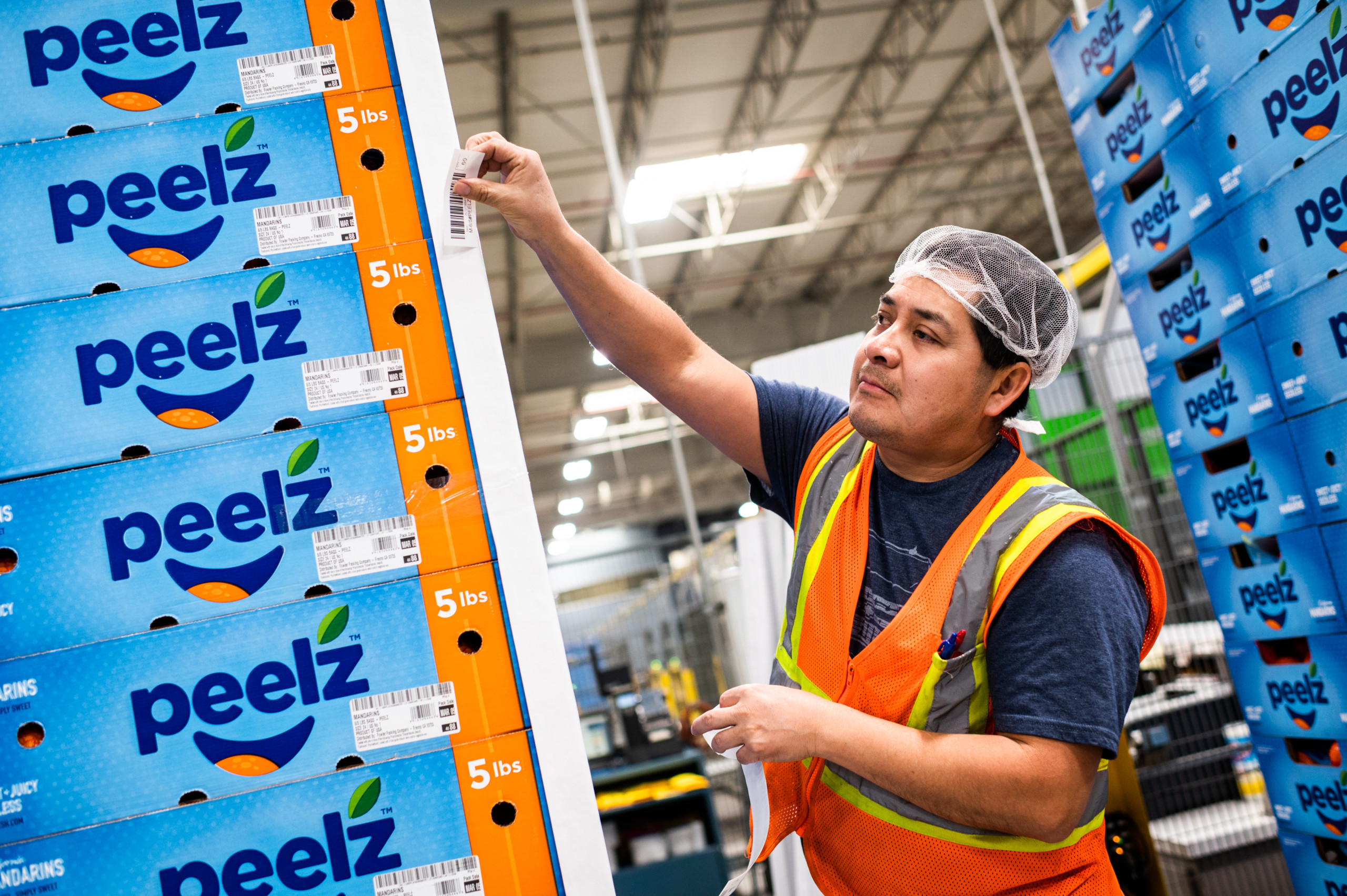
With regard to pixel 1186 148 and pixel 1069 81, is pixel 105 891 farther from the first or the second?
pixel 1069 81

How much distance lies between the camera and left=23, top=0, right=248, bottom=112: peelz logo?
128 centimetres

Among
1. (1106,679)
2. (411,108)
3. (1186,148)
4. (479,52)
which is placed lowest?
(1106,679)

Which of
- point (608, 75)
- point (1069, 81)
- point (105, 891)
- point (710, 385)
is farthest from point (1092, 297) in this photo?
point (105, 891)

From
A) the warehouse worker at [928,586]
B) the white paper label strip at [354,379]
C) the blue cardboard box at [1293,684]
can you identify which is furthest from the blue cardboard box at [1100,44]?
the white paper label strip at [354,379]

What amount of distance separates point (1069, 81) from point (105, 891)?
3.90 meters

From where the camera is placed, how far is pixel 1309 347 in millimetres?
2604

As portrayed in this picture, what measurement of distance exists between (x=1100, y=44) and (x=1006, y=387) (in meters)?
2.29

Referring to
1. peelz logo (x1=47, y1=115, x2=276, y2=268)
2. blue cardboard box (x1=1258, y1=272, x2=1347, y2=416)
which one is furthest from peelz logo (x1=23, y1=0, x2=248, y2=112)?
blue cardboard box (x1=1258, y1=272, x2=1347, y2=416)

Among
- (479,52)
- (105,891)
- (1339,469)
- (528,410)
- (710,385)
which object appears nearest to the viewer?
(105,891)

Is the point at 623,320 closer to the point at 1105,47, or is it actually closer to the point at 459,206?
the point at 459,206

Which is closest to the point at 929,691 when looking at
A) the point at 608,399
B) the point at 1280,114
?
the point at 1280,114

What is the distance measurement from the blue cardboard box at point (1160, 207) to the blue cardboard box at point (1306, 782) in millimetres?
1731

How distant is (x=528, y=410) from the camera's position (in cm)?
1812

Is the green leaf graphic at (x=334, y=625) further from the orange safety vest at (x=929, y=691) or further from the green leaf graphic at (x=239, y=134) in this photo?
the orange safety vest at (x=929, y=691)
